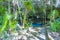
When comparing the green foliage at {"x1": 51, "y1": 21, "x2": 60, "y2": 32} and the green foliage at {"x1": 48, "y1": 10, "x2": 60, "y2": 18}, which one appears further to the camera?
the green foliage at {"x1": 51, "y1": 21, "x2": 60, "y2": 32}

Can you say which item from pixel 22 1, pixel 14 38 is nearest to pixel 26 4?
pixel 22 1

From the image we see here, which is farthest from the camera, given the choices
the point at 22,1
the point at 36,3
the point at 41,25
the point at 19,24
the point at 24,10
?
the point at 41,25

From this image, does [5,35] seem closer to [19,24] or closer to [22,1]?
[19,24]

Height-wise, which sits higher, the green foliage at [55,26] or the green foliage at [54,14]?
the green foliage at [54,14]

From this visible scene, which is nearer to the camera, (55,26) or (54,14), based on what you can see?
(54,14)

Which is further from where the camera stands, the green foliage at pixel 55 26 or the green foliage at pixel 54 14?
the green foliage at pixel 55 26

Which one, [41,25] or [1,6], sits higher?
[1,6]

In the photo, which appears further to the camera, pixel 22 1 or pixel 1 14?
pixel 1 14

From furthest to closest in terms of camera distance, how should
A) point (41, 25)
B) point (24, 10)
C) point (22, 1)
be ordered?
1. point (41, 25)
2. point (24, 10)
3. point (22, 1)

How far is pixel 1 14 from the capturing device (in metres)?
1.43

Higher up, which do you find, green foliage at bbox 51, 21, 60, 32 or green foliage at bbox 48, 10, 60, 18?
green foliage at bbox 48, 10, 60, 18

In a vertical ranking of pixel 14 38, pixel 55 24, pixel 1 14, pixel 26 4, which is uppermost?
pixel 26 4

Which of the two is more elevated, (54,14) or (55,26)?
(54,14)

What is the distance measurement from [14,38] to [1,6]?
1.08 ft
